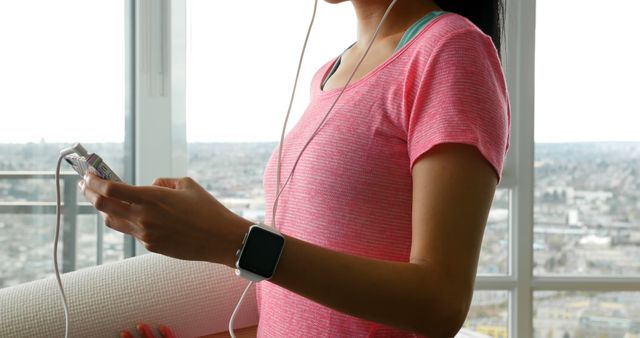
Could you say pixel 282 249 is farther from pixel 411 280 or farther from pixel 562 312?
pixel 562 312

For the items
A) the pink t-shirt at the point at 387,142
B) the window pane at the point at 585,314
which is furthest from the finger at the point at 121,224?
the window pane at the point at 585,314

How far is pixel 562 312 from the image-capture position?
86.0 inches

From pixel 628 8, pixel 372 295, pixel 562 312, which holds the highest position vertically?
pixel 628 8

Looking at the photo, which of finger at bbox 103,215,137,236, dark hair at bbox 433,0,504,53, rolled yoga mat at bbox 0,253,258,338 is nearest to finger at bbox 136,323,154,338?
rolled yoga mat at bbox 0,253,258,338

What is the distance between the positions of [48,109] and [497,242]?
4.29 feet

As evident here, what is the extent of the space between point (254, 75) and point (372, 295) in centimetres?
136

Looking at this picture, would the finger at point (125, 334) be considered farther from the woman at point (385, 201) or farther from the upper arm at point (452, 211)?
the upper arm at point (452, 211)

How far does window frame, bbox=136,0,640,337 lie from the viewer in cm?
197

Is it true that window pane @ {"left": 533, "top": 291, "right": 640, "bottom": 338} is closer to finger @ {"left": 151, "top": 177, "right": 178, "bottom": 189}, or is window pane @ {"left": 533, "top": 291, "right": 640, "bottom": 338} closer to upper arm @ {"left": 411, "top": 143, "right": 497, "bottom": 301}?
upper arm @ {"left": 411, "top": 143, "right": 497, "bottom": 301}

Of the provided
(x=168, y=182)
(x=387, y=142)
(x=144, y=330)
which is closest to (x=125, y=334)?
(x=144, y=330)

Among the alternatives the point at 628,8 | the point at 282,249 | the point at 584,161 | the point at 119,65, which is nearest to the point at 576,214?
the point at 584,161

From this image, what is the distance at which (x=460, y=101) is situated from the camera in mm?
763

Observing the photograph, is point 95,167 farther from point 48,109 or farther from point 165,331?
point 48,109

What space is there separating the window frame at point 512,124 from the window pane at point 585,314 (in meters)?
0.04
